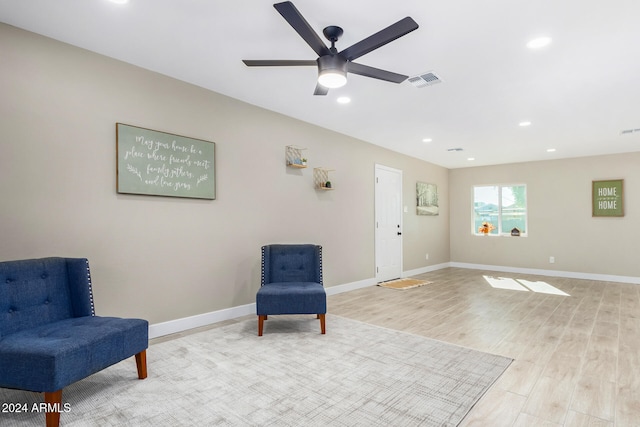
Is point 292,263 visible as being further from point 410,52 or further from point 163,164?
point 410,52

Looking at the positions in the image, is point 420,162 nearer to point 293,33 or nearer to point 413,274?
point 413,274

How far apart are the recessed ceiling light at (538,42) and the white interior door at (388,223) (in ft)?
11.9

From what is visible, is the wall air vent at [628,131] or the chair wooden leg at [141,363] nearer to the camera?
the chair wooden leg at [141,363]

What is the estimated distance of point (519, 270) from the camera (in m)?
7.73

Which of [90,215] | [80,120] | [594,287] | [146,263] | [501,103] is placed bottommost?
[594,287]

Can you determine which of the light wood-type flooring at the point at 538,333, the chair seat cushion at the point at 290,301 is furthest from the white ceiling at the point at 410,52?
the light wood-type flooring at the point at 538,333

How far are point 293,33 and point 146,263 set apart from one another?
2462mm

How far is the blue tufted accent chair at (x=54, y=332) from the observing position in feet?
5.94

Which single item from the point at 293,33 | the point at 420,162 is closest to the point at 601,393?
the point at 293,33

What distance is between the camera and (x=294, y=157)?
15.4 feet

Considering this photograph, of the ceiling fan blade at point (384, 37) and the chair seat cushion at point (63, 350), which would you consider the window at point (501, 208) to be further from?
the chair seat cushion at point (63, 350)

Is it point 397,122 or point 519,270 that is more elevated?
point 397,122

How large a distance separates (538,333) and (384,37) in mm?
3296

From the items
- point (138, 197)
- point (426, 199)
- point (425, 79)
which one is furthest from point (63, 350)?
point (426, 199)
